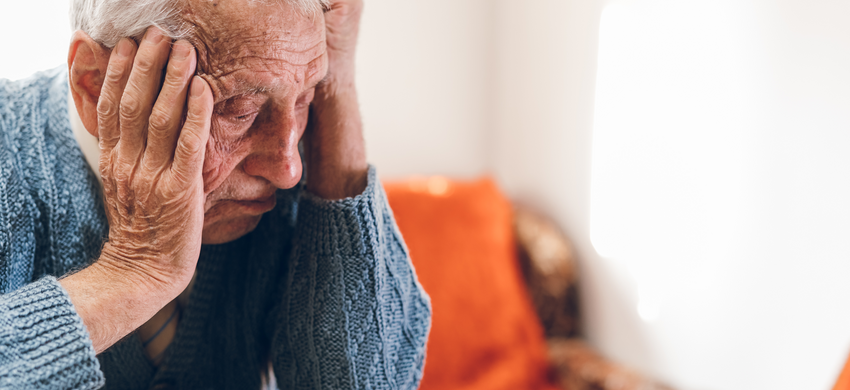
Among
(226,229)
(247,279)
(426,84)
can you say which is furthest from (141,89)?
(426,84)

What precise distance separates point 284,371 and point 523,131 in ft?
4.96

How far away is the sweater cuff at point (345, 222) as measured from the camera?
850 mm

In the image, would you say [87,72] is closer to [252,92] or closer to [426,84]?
[252,92]

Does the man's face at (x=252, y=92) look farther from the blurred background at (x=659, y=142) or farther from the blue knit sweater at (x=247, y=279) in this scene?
the blurred background at (x=659, y=142)

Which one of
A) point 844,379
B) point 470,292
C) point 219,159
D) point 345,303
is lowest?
point 470,292

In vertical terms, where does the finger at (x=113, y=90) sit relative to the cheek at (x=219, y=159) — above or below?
above

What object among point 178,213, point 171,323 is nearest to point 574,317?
point 171,323

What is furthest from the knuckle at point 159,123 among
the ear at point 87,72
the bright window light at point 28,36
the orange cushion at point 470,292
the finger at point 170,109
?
the orange cushion at point 470,292

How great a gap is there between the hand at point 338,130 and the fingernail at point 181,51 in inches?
9.1

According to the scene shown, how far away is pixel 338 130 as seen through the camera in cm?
89

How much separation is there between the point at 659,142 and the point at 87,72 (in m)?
1.40

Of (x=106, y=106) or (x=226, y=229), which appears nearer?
(x=106, y=106)

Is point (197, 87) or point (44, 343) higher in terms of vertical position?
point (197, 87)

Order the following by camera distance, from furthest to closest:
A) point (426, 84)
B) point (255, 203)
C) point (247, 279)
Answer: point (426, 84)
point (247, 279)
point (255, 203)
